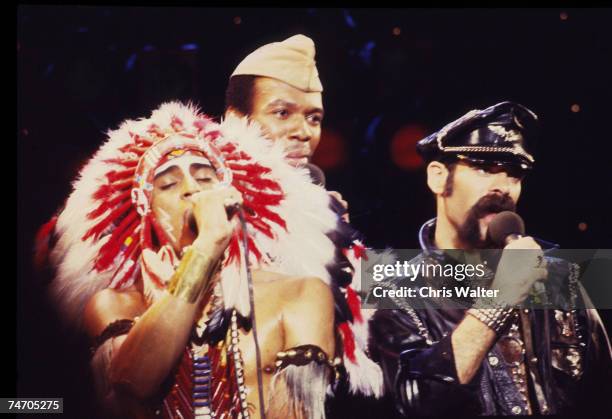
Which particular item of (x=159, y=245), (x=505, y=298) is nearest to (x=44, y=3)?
(x=159, y=245)

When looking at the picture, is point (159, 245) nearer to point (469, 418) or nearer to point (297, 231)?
point (297, 231)

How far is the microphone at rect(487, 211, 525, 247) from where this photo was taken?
326 cm

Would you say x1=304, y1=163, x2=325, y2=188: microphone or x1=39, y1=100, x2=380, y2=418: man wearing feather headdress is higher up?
x1=304, y1=163, x2=325, y2=188: microphone

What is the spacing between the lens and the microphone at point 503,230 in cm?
326

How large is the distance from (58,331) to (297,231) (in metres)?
0.98

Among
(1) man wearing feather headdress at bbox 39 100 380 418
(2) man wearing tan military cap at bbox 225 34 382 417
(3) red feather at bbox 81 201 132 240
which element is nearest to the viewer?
(1) man wearing feather headdress at bbox 39 100 380 418

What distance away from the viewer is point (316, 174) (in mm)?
3273

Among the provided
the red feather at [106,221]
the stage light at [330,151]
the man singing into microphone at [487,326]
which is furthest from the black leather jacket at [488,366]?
the red feather at [106,221]

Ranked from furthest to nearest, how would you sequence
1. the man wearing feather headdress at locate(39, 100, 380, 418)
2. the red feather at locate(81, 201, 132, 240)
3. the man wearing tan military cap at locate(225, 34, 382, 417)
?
the man wearing tan military cap at locate(225, 34, 382, 417), the red feather at locate(81, 201, 132, 240), the man wearing feather headdress at locate(39, 100, 380, 418)

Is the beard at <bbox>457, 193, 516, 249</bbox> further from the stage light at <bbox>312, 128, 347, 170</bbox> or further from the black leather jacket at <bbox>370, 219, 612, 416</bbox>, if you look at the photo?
the stage light at <bbox>312, 128, 347, 170</bbox>

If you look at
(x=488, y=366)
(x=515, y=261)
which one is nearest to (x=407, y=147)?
(x=515, y=261)

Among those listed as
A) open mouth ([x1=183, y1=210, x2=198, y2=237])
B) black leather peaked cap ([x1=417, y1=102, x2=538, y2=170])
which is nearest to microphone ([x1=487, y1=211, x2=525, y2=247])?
black leather peaked cap ([x1=417, y1=102, x2=538, y2=170])

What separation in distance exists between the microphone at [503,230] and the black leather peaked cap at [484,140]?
0.22 metres

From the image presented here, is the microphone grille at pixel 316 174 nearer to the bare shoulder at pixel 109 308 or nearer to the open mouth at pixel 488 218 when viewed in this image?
the open mouth at pixel 488 218
